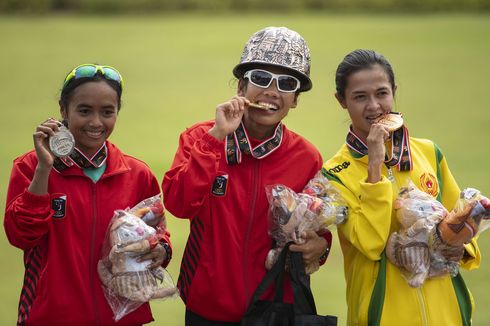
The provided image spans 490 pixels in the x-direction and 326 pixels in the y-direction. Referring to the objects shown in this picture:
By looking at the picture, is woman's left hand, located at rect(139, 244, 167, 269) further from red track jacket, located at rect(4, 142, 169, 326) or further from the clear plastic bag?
the clear plastic bag

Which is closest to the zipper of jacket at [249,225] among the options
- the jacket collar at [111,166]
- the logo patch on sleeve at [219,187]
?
the logo patch on sleeve at [219,187]

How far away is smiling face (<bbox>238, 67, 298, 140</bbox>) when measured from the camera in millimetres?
3277

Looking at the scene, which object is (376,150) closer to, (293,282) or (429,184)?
(429,184)

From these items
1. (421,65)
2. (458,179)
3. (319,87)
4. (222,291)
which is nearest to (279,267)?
(222,291)

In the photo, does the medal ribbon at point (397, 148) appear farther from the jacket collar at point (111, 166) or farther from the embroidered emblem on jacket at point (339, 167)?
the jacket collar at point (111, 166)

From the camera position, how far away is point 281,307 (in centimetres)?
315

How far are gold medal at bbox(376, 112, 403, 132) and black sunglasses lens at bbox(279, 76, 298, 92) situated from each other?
0.36m

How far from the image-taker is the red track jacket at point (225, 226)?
10.5 feet

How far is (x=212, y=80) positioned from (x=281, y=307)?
402 inches

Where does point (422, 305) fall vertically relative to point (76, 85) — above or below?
below

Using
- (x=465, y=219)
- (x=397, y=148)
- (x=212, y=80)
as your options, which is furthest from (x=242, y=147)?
(x=212, y=80)

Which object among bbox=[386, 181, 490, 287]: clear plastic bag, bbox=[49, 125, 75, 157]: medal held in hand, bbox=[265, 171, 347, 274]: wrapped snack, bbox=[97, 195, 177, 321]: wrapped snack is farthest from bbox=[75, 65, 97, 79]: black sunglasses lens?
bbox=[386, 181, 490, 287]: clear plastic bag

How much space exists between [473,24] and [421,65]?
3151mm

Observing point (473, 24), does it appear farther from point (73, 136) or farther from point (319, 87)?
point (73, 136)
